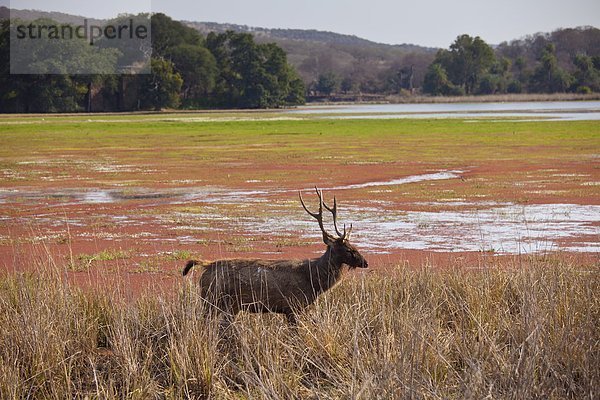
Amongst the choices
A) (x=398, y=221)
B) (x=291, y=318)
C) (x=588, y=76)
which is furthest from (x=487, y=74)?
(x=291, y=318)

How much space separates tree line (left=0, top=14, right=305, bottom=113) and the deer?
101m

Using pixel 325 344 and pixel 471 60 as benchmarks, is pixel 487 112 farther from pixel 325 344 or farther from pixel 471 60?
pixel 325 344

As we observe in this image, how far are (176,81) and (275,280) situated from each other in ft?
339

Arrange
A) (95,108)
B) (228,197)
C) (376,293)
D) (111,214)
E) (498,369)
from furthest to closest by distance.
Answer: (95,108) < (228,197) < (111,214) < (376,293) < (498,369)

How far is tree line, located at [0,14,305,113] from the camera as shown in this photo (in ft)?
347

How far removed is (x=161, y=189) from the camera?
92.5 ft

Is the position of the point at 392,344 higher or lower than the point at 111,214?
higher

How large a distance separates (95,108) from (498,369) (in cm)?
11353

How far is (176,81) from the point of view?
11019cm

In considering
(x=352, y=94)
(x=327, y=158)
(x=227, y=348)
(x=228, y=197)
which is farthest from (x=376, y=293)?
(x=352, y=94)

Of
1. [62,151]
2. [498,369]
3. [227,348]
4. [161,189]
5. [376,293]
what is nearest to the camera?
[498,369]

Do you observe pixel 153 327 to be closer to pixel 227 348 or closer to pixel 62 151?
pixel 227 348

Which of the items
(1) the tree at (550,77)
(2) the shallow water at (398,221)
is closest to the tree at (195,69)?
(1) the tree at (550,77)

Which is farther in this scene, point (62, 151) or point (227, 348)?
point (62, 151)
